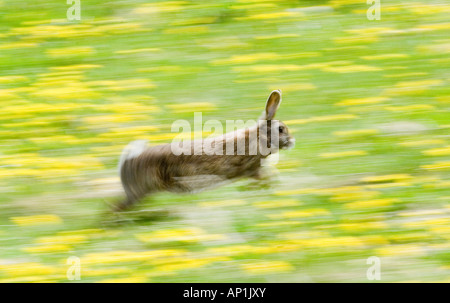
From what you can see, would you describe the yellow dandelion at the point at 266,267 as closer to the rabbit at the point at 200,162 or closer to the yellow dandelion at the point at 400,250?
the yellow dandelion at the point at 400,250

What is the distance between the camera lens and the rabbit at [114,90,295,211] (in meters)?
6.00

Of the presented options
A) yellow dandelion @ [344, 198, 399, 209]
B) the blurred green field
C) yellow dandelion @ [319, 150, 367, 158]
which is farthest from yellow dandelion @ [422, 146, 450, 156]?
yellow dandelion @ [344, 198, 399, 209]

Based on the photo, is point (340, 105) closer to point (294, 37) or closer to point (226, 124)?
point (226, 124)

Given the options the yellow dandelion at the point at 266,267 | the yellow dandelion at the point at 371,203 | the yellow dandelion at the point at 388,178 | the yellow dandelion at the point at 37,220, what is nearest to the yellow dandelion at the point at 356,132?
the yellow dandelion at the point at 388,178

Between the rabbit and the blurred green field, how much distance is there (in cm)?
15

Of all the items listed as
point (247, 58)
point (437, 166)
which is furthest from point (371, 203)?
point (247, 58)

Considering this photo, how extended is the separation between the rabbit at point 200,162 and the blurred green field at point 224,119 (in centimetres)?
15

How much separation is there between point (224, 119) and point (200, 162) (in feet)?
5.38

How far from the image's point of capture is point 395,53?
9070 millimetres

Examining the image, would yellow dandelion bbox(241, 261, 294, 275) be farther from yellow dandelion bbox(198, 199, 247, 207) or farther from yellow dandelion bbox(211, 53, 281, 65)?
yellow dandelion bbox(211, 53, 281, 65)

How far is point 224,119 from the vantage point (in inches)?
304

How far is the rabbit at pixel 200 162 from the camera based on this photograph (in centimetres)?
600

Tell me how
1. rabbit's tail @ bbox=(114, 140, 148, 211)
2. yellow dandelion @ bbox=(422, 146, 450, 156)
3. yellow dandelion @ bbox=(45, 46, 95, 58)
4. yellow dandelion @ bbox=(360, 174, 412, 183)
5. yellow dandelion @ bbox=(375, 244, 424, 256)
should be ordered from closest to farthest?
yellow dandelion @ bbox=(375, 244, 424, 256), rabbit's tail @ bbox=(114, 140, 148, 211), yellow dandelion @ bbox=(360, 174, 412, 183), yellow dandelion @ bbox=(422, 146, 450, 156), yellow dandelion @ bbox=(45, 46, 95, 58)

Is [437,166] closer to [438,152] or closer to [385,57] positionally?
[438,152]
